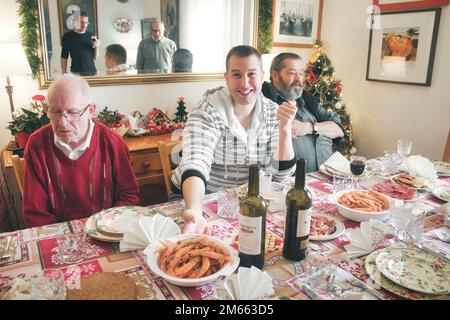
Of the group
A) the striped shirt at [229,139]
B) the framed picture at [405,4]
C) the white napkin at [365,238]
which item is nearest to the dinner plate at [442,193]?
the white napkin at [365,238]

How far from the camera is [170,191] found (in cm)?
196

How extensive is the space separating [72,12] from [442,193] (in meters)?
2.59

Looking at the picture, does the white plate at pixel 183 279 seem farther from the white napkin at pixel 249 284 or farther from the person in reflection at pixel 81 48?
the person in reflection at pixel 81 48

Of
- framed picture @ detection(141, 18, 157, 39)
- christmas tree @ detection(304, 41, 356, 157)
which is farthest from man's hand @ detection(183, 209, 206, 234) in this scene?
christmas tree @ detection(304, 41, 356, 157)

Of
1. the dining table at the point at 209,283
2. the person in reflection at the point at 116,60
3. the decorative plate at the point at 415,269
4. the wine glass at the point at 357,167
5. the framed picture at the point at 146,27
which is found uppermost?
the framed picture at the point at 146,27

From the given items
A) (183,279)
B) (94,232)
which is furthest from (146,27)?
(183,279)

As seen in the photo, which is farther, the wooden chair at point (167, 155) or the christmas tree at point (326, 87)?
Result: the christmas tree at point (326, 87)

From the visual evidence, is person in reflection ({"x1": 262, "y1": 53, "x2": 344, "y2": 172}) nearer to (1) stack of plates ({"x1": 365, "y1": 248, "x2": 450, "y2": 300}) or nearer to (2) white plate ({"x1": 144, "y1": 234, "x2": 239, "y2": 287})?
(1) stack of plates ({"x1": 365, "y1": 248, "x2": 450, "y2": 300})

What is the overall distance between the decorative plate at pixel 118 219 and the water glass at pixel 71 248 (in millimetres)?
73

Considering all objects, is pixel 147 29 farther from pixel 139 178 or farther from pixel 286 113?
pixel 286 113

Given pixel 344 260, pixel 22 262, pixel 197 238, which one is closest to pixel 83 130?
pixel 22 262

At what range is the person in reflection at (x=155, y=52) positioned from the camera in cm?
302

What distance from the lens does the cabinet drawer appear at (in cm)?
271

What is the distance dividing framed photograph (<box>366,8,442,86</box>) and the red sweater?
2.66m
